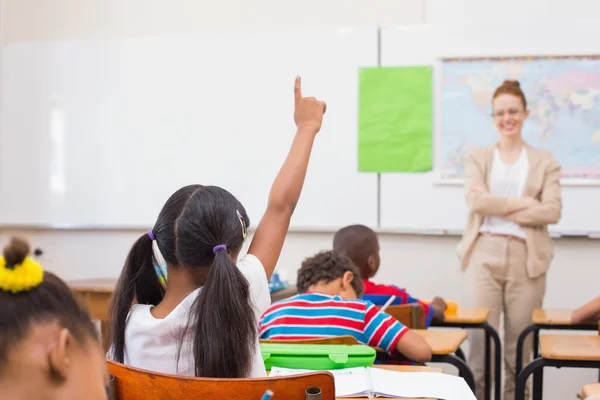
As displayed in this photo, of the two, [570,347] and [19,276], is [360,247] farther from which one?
[19,276]

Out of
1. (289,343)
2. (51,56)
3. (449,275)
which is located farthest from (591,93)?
(51,56)

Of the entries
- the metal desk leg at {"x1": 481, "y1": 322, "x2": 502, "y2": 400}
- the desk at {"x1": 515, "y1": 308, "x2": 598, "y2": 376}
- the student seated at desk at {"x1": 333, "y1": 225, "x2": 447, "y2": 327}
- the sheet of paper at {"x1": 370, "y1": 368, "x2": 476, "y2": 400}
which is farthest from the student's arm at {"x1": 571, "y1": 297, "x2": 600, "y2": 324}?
the sheet of paper at {"x1": 370, "y1": 368, "x2": 476, "y2": 400}

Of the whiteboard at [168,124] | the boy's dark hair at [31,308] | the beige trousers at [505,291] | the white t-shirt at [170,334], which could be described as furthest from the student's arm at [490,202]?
the boy's dark hair at [31,308]

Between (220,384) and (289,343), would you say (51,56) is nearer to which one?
(289,343)

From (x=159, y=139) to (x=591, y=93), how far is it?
2769 mm

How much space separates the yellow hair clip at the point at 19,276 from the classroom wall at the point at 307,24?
320cm

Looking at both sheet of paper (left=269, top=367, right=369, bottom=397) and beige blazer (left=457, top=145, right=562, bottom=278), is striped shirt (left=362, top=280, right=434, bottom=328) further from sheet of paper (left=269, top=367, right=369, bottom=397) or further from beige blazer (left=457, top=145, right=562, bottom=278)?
sheet of paper (left=269, top=367, right=369, bottom=397)

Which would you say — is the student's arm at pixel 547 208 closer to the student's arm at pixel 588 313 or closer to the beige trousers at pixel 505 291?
the beige trousers at pixel 505 291

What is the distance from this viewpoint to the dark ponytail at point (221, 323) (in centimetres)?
139

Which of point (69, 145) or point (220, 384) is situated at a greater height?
point (69, 145)

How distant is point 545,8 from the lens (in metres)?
4.54

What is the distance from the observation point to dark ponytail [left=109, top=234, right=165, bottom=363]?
1.57 meters

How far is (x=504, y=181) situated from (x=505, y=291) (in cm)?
56

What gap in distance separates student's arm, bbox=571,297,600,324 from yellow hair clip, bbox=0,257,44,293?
2.38 m
